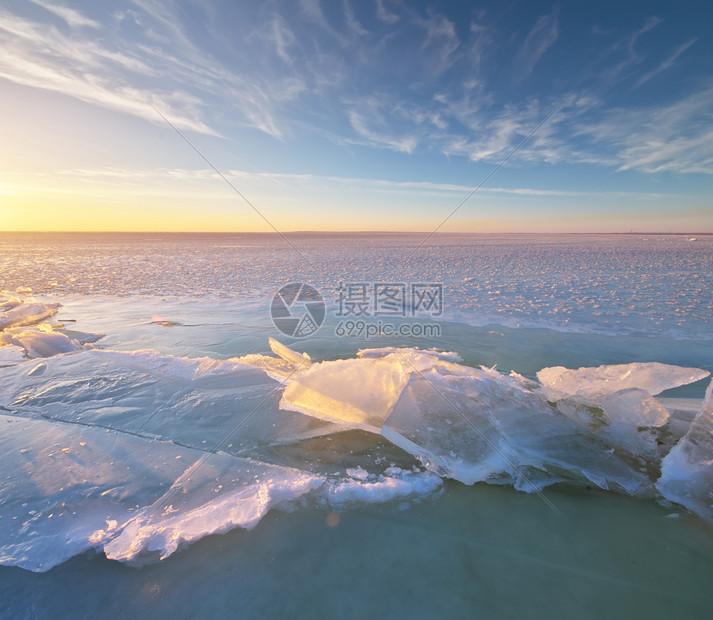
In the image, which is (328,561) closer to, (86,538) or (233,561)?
(233,561)

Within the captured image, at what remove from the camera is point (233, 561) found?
5.57 feet

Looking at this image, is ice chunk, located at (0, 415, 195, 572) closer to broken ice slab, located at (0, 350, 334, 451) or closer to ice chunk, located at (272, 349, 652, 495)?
broken ice slab, located at (0, 350, 334, 451)

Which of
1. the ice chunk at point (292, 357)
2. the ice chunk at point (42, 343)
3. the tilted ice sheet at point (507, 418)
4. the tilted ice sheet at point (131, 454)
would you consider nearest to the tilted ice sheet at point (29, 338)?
the ice chunk at point (42, 343)

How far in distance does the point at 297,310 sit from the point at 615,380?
570 cm

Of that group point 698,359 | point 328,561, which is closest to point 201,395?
point 328,561

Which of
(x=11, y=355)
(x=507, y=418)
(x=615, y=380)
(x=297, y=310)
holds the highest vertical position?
(x=615, y=380)

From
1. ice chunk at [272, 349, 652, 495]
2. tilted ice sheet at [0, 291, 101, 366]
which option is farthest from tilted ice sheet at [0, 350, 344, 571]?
tilted ice sheet at [0, 291, 101, 366]

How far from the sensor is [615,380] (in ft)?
9.97

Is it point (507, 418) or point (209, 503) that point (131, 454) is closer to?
point (209, 503)

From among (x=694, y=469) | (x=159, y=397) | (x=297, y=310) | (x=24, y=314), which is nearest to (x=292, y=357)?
(x=159, y=397)

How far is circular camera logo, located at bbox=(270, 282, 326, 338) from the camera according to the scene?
6071 millimetres

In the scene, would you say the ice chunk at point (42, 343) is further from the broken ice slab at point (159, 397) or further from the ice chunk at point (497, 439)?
the ice chunk at point (497, 439)

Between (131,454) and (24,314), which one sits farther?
(24,314)

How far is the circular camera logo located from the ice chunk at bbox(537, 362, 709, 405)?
382 cm
